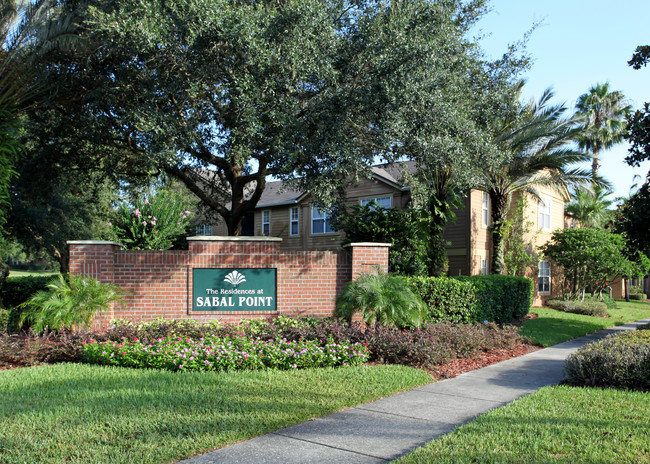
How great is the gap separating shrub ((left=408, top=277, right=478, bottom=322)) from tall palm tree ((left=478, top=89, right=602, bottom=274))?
16.5ft

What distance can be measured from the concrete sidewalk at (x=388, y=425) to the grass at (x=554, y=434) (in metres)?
0.32

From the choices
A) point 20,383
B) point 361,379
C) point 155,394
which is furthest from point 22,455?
point 361,379

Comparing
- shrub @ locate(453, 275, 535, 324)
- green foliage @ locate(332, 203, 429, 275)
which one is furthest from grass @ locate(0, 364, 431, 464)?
green foliage @ locate(332, 203, 429, 275)

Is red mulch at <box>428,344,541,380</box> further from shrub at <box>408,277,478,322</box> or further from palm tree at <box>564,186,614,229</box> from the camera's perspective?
palm tree at <box>564,186,614,229</box>

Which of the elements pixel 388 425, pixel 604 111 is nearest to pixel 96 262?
pixel 388 425

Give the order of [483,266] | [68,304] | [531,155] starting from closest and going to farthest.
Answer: [68,304]
[531,155]
[483,266]

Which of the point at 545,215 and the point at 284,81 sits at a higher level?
the point at 284,81

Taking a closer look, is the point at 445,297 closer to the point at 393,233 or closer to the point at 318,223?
the point at 393,233

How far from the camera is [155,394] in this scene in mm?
6414

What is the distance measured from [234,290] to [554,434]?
277 inches

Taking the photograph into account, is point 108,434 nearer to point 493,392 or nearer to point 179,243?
point 493,392

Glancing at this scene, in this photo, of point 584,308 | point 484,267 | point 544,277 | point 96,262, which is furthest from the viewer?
point 544,277

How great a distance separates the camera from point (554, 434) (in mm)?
5273

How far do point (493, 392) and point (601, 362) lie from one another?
67.8 inches
